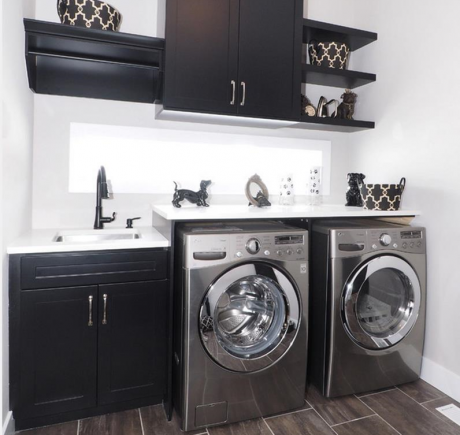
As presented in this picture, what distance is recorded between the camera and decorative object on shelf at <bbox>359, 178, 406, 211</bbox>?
2332 mm

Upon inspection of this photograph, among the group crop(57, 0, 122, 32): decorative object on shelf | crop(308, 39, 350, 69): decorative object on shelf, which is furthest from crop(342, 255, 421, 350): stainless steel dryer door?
crop(57, 0, 122, 32): decorative object on shelf

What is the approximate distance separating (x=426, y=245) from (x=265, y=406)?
1.36 m

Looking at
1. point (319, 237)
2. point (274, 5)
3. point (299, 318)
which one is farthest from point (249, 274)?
point (274, 5)

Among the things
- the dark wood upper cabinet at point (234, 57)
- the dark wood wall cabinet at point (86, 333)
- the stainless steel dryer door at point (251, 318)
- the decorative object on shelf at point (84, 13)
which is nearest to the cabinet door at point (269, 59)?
the dark wood upper cabinet at point (234, 57)

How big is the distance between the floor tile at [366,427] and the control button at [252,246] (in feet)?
3.19

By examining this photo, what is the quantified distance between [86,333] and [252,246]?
2.99ft

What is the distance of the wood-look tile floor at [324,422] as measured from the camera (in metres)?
1.81

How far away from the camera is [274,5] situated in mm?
2291

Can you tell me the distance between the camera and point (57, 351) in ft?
5.79

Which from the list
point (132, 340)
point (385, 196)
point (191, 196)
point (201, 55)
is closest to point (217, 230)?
point (191, 196)

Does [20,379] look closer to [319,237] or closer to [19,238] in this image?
[19,238]

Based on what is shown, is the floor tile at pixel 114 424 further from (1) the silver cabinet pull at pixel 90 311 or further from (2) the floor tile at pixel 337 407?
(2) the floor tile at pixel 337 407

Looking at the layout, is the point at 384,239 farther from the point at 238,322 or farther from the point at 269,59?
the point at 269,59

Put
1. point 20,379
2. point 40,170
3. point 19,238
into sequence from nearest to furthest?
point 20,379 → point 19,238 → point 40,170
